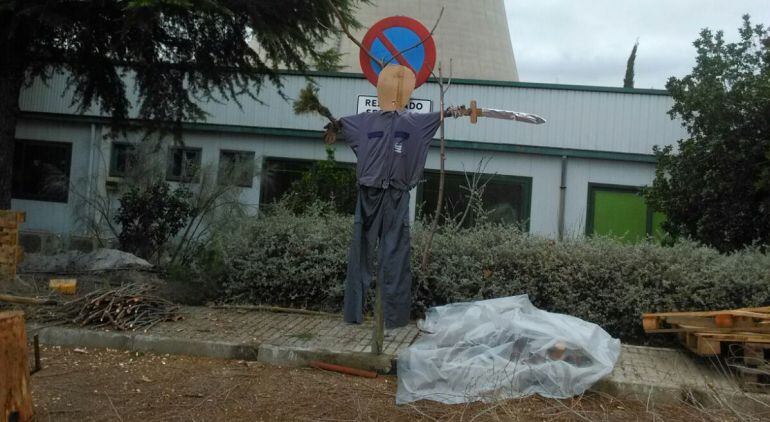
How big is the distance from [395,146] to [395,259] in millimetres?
856

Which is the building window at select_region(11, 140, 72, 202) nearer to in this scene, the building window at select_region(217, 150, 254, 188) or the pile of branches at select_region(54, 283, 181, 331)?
the building window at select_region(217, 150, 254, 188)

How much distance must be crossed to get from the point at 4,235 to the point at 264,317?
11.4ft

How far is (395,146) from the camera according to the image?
518 cm

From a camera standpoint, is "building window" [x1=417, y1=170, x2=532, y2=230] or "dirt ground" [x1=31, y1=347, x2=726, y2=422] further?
"building window" [x1=417, y1=170, x2=532, y2=230]

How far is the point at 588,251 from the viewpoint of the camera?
6684 millimetres

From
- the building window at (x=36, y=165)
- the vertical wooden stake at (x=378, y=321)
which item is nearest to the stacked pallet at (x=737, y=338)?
the vertical wooden stake at (x=378, y=321)

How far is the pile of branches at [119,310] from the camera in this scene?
20.5ft

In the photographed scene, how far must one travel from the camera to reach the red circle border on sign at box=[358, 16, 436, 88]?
5.61m

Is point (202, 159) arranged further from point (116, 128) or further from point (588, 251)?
point (588, 251)

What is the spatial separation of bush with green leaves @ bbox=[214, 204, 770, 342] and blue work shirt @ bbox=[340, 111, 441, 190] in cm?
189

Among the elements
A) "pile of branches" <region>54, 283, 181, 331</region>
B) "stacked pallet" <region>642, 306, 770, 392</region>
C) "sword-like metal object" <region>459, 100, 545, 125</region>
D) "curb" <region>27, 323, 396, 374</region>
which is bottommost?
"curb" <region>27, 323, 396, 374</region>

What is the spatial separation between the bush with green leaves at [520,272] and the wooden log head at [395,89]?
219 centimetres

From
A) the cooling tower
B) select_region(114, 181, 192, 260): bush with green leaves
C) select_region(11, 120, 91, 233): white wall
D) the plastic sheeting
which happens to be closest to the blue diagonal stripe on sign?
the plastic sheeting

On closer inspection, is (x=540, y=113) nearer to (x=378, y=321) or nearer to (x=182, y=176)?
(x=182, y=176)
